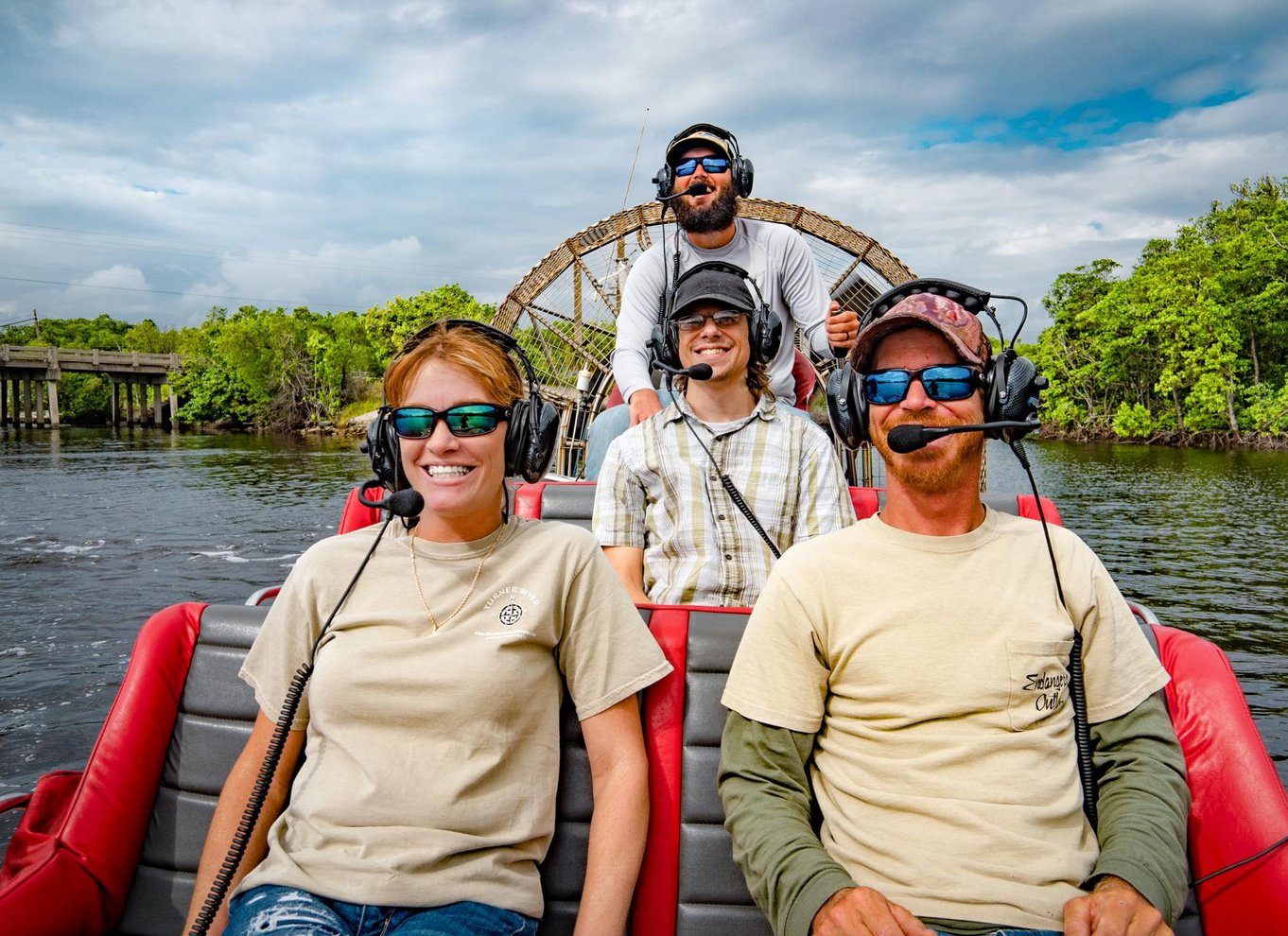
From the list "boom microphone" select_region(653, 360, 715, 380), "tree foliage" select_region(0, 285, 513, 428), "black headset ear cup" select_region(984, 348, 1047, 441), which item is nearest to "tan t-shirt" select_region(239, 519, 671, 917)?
"black headset ear cup" select_region(984, 348, 1047, 441)

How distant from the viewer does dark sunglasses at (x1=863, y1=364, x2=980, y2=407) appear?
5.25ft

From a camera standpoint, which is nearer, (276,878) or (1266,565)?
(276,878)

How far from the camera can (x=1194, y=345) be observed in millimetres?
31078

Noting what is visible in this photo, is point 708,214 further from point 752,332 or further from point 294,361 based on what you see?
point 294,361

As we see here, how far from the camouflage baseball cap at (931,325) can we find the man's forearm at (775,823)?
733mm

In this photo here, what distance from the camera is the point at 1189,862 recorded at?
1.60m

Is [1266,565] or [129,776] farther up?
[129,776]

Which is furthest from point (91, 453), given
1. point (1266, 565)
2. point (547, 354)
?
point (1266, 565)

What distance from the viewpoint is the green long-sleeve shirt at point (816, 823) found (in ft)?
4.44

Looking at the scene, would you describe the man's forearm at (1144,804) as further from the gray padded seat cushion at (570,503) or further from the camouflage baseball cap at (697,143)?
the camouflage baseball cap at (697,143)

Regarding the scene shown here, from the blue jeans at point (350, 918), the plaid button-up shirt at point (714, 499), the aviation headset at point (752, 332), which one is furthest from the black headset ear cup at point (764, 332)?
the blue jeans at point (350, 918)

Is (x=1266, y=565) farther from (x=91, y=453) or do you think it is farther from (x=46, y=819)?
(x=91, y=453)

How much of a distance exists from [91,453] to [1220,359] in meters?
37.5

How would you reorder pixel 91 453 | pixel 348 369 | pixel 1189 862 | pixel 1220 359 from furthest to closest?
pixel 348 369, pixel 1220 359, pixel 91 453, pixel 1189 862
